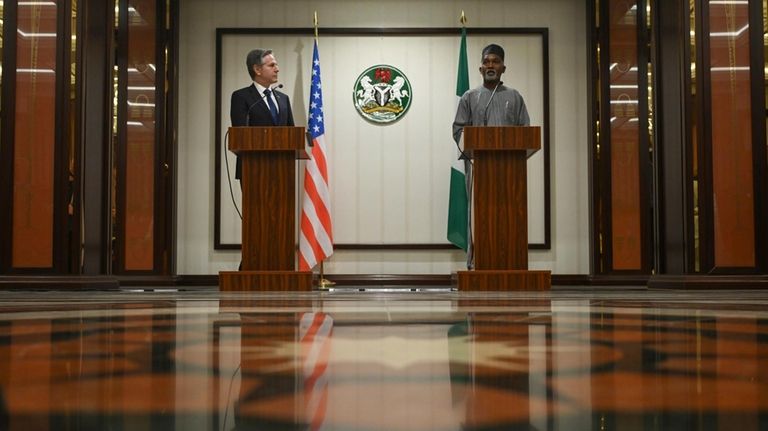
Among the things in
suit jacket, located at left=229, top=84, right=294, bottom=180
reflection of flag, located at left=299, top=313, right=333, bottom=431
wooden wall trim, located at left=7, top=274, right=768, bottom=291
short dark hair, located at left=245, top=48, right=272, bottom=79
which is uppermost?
short dark hair, located at left=245, top=48, right=272, bottom=79

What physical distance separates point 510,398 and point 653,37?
4.80 meters

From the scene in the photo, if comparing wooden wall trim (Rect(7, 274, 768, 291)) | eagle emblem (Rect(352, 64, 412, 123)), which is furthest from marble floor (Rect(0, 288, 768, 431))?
eagle emblem (Rect(352, 64, 412, 123))

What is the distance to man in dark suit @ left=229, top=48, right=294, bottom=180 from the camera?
4723mm

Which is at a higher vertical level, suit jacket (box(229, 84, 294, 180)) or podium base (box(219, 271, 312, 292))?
suit jacket (box(229, 84, 294, 180))

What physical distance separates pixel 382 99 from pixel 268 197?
2.71 metres

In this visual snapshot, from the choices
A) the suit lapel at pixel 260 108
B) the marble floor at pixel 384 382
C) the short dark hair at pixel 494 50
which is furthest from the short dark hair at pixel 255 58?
the marble floor at pixel 384 382

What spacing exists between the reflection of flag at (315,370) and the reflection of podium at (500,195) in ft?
9.31

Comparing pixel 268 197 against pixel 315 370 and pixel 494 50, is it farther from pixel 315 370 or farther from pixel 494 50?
pixel 315 370

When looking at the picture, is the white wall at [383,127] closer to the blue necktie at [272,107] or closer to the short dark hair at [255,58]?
the blue necktie at [272,107]

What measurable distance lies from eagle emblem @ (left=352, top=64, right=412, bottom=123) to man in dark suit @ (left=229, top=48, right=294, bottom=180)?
1.43 m

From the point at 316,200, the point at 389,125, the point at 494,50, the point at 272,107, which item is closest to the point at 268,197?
the point at 272,107

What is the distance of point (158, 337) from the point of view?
83 centimetres

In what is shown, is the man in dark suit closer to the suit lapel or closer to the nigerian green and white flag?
the suit lapel

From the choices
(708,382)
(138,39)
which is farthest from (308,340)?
(138,39)
